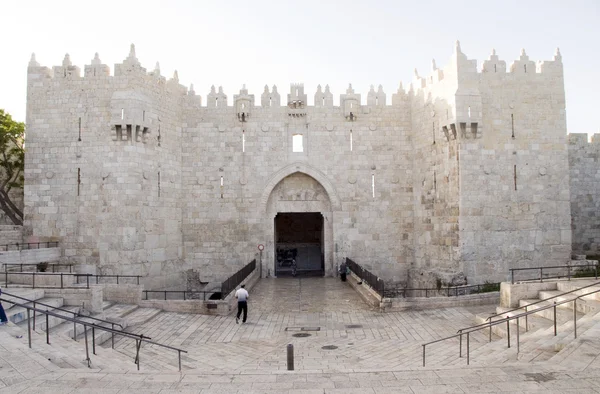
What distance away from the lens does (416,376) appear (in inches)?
334

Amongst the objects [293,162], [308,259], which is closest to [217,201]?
[293,162]

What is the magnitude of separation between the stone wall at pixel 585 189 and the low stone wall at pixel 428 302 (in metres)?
12.8

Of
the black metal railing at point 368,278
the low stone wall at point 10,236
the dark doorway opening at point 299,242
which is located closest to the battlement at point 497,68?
the black metal railing at point 368,278

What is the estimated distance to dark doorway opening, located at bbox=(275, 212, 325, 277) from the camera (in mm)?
33531

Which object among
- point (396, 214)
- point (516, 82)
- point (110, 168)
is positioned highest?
point (516, 82)

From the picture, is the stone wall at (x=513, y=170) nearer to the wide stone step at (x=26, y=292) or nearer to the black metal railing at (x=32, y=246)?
the wide stone step at (x=26, y=292)

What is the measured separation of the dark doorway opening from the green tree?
15074 millimetres

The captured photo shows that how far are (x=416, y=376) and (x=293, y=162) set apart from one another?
17688 mm

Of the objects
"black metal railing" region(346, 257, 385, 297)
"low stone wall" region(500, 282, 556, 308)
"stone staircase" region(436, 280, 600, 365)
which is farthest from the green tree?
"stone staircase" region(436, 280, 600, 365)

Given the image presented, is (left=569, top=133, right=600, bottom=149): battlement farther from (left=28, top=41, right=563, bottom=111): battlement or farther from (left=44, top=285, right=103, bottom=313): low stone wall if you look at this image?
(left=44, top=285, right=103, bottom=313): low stone wall

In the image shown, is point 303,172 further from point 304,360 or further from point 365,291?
point 304,360

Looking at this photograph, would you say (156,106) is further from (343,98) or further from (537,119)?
(537,119)

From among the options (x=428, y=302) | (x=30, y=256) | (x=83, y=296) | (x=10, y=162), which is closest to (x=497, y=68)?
(x=428, y=302)

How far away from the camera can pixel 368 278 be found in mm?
19797
